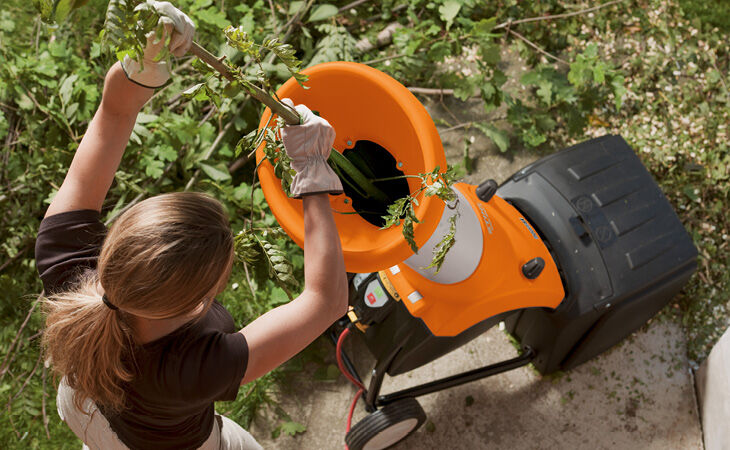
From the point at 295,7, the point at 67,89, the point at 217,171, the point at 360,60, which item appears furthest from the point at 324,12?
the point at 67,89

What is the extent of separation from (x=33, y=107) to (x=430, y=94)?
135 cm

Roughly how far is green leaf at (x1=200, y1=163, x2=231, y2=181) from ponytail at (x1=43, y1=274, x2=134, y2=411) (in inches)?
37.7

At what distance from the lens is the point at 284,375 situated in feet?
6.13

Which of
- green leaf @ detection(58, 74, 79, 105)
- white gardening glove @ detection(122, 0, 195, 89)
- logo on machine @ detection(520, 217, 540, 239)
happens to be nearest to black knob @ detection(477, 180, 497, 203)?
logo on machine @ detection(520, 217, 540, 239)

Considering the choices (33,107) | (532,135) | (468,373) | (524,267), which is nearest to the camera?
(524,267)

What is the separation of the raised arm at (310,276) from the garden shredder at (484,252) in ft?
0.28

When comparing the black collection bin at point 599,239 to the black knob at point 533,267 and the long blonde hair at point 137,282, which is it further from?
the long blonde hair at point 137,282

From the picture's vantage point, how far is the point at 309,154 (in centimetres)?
89

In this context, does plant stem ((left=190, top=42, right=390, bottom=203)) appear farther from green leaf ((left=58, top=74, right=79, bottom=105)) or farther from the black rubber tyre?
green leaf ((left=58, top=74, right=79, bottom=105))

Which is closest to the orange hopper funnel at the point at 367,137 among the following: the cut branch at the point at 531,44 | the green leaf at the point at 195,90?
the green leaf at the point at 195,90

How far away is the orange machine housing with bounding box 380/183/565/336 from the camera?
1265mm

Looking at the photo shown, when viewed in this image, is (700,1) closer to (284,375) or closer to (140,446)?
(284,375)

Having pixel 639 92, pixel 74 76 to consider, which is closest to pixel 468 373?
pixel 639 92

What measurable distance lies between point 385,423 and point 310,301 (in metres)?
0.84
